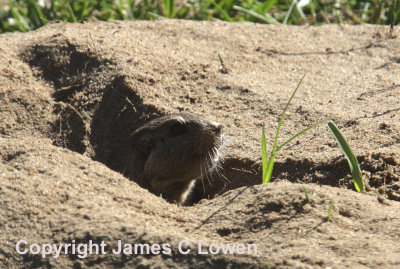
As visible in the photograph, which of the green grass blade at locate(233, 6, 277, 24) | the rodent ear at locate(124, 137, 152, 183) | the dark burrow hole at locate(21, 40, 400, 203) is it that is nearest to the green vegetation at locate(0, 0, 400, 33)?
the green grass blade at locate(233, 6, 277, 24)

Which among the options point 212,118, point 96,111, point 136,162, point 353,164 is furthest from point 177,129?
point 353,164

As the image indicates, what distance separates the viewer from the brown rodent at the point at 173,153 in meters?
3.66

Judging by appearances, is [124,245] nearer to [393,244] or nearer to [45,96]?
[393,244]

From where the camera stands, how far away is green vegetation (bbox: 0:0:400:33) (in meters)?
5.36

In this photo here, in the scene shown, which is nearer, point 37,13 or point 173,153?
point 173,153

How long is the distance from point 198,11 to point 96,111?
6.69ft

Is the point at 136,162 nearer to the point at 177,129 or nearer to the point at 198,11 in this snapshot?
the point at 177,129

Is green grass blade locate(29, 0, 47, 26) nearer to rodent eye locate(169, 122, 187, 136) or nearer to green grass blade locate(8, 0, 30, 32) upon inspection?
green grass blade locate(8, 0, 30, 32)

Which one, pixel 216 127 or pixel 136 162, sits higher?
pixel 216 127

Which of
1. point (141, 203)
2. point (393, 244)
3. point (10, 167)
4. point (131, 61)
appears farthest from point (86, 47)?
point (393, 244)

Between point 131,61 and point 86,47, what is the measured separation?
1.11 feet

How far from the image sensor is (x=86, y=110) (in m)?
4.00

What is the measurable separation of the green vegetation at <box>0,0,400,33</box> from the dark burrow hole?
1142 mm

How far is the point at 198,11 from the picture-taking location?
5660mm
